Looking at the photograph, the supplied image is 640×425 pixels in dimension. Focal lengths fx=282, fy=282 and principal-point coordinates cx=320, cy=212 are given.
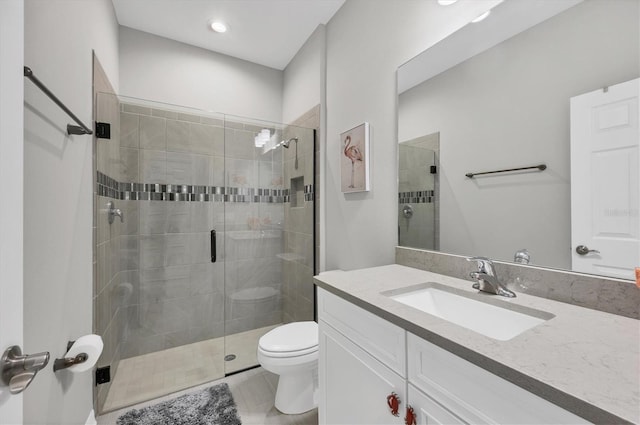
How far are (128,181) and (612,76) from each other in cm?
258

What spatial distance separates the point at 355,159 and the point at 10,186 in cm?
164

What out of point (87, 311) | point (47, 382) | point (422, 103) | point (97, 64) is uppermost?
point (97, 64)

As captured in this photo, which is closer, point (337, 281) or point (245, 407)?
point (337, 281)

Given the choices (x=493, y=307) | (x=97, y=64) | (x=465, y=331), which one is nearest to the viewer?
(x=465, y=331)

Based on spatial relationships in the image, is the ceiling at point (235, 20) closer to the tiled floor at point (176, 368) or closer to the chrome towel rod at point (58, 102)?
the chrome towel rod at point (58, 102)

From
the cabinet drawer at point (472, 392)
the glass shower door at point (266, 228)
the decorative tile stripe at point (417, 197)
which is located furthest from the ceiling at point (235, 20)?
the cabinet drawer at point (472, 392)

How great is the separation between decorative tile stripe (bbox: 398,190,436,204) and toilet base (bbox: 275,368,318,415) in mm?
1173

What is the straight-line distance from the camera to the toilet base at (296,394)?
167 centimetres

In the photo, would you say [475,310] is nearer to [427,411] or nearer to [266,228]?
[427,411]

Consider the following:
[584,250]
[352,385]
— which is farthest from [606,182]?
[352,385]

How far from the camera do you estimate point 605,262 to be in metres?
0.88

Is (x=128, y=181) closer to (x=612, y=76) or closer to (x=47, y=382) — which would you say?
(x=47, y=382)

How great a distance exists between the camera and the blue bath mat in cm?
161

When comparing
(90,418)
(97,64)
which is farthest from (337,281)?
(97,64)
